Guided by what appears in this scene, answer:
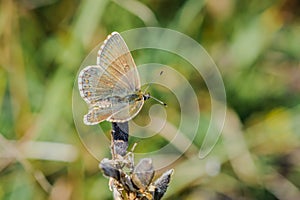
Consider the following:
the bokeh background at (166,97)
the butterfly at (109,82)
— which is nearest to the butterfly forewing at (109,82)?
the butterfly at (109,82)

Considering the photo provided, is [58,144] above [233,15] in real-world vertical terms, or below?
below

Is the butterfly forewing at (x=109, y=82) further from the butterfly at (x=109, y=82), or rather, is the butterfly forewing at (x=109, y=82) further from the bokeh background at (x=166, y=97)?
the bokeh background at (x=166, y=97)

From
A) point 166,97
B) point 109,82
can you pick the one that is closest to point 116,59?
point 109,82

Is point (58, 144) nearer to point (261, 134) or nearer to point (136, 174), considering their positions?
point (261, 134)

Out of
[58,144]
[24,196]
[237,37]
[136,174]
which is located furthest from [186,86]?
[136,174]

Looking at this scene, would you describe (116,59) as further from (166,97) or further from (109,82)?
(166,97)

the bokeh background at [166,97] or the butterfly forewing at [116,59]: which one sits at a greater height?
the butterfly forewing at [116,59]
